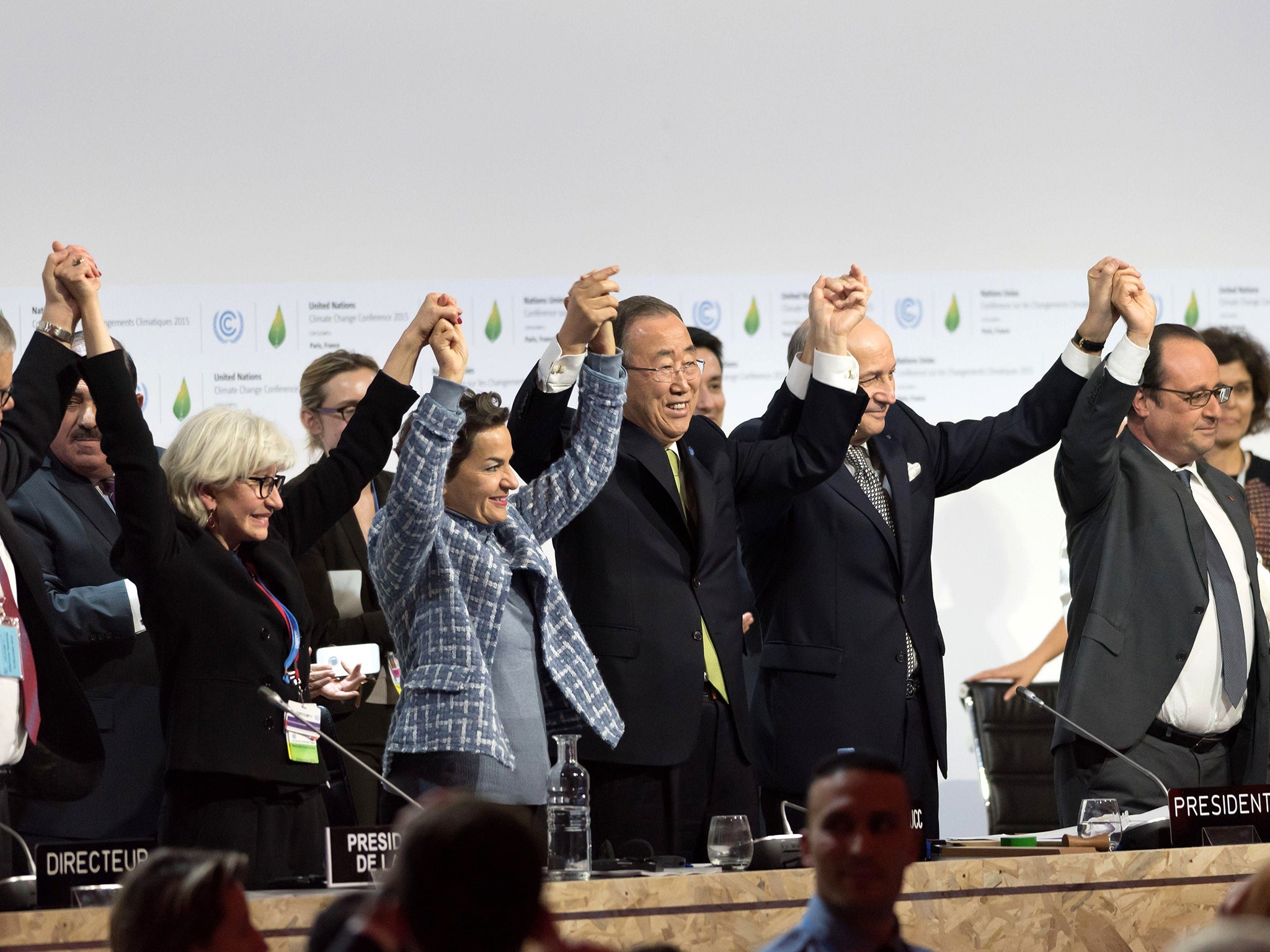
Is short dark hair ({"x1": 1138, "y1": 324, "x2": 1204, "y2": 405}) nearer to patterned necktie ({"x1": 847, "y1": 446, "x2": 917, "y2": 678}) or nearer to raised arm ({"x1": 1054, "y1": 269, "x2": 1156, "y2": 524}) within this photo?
raised arm ({"x1": 1054, "y1": 269, "x2": 1156, "y2": 524})

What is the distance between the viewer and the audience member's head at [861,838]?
1.62 meters

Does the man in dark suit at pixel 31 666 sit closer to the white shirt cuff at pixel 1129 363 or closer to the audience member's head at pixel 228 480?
the audience member's head at pixel 228 480

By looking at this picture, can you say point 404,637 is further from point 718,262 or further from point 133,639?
point 718,262

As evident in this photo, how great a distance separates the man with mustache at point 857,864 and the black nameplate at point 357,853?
75cm

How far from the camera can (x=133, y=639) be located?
10.8 feet

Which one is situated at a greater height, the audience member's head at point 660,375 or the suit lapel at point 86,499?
the audience member's head at point 660,375

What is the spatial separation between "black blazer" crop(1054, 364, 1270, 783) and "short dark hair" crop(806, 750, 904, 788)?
171 centimetres

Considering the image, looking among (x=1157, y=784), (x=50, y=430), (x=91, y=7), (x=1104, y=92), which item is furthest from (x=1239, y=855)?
(x=91, y=7)

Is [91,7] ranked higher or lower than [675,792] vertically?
higher

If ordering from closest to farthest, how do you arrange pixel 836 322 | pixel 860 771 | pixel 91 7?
pixel 860 771
pixel 836 322
pixel 91 7

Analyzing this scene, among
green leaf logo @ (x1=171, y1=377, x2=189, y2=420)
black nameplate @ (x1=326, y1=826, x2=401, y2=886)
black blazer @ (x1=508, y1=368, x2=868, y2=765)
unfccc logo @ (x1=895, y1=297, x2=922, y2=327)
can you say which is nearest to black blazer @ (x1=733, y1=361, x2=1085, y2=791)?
black blazer @ (x1=508, y1=368, x2=868, y2=765)

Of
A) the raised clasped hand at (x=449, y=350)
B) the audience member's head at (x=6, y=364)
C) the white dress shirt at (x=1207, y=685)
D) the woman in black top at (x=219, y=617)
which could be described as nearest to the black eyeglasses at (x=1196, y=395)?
the white dress shirt at (x=1207, y=685)

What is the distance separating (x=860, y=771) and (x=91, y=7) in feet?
12.8

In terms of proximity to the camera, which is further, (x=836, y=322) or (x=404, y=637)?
(x=836, y=322)
